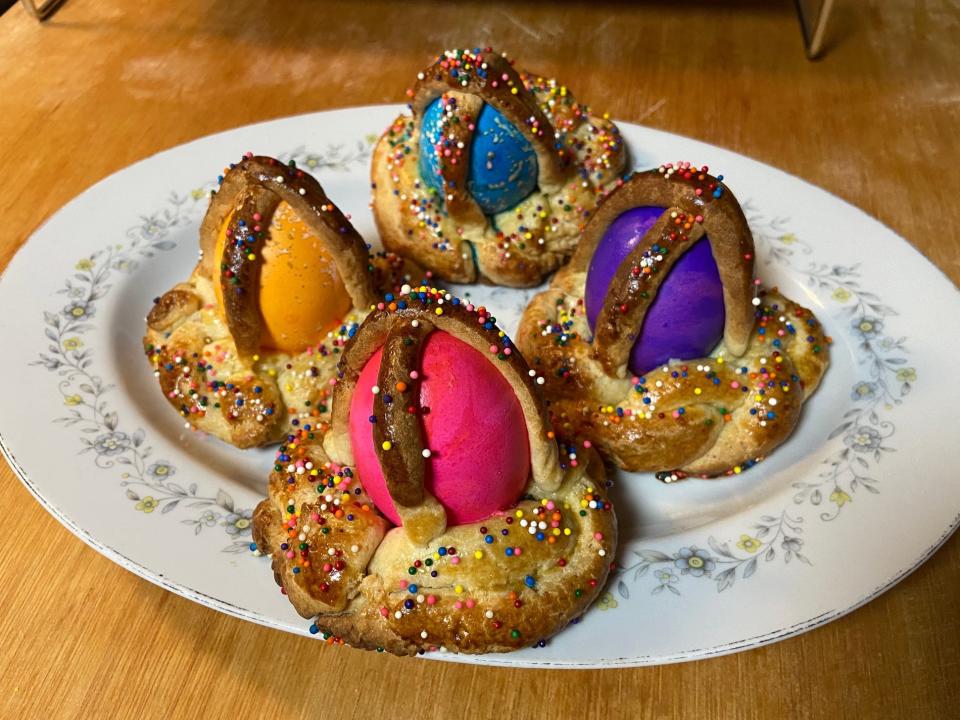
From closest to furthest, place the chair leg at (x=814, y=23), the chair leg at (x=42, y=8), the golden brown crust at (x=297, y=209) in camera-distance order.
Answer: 1. the golden brown crust at (x=297, y=209)
2. the chair leg at (x=814, y=23)
3. the chair leg at (x=42, y=8)

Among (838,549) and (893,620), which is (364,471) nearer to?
(838,549)

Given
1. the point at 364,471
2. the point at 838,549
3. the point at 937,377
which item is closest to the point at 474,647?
the point at 364,471

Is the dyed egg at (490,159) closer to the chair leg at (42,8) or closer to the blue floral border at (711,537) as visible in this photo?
the blue floral border at (711,537)

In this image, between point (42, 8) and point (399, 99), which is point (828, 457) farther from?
point (42, 8)

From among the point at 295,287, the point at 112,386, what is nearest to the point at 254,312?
the point at 295,287

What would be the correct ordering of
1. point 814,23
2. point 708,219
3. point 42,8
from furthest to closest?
1. point 42,8
2. point 814,23
3. point 708,219

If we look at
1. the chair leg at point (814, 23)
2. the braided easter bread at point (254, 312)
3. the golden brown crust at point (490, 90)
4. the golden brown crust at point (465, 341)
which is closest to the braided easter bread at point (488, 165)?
the golden brown crust at point (490, 90)

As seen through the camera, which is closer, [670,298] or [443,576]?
[443,576]

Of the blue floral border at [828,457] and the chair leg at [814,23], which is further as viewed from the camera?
the chair leg at [814,23]
